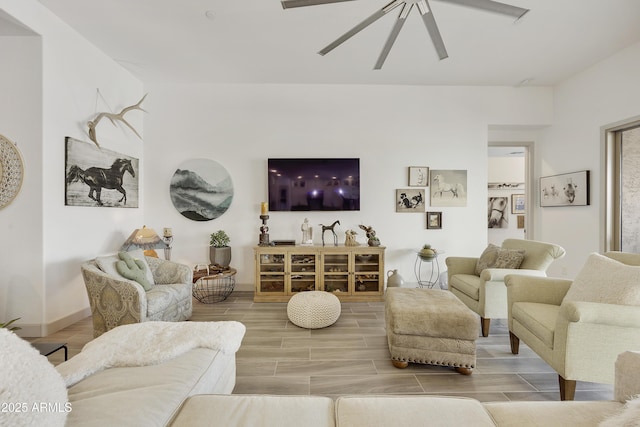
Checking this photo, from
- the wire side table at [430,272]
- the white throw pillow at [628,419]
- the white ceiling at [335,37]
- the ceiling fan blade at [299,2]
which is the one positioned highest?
the white ceiling at [335,37]

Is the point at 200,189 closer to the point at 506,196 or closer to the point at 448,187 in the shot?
the point at 448,187

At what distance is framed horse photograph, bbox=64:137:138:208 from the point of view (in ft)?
9.44

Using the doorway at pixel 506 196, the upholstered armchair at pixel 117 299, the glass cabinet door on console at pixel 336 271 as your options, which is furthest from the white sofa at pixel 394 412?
the doorway at pixel 506 196

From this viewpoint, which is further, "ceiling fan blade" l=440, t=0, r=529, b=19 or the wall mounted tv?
the wall mounted tv

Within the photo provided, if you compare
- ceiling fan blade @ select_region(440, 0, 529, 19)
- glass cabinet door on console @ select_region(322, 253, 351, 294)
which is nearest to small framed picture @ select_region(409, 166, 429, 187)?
glass cabinet door on console @ select_region(322, 253, 351, 294)

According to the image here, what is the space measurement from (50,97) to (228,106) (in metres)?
1.96

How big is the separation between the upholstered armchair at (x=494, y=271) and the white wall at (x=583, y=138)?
156 centimetres

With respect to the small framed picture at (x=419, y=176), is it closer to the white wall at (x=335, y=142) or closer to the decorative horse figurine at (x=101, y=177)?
the white wall at (x=335, y=142)

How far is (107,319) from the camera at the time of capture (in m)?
2.40

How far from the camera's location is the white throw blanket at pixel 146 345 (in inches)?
47.8

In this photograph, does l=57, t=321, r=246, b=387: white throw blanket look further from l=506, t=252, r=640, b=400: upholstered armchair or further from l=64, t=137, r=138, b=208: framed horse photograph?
l=64, t=137, r=138, b=208: framed horse photograph

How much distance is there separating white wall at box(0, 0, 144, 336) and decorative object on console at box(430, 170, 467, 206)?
14.9 feet

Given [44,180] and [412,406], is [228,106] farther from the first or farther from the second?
[412,406]

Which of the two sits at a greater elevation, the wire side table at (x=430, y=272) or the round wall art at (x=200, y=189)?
the round wall art at (x=200, y=189)
